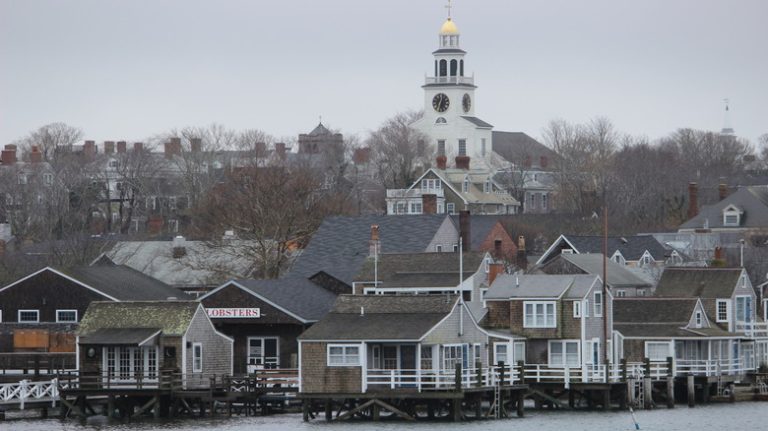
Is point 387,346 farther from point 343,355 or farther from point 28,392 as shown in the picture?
point 28,392

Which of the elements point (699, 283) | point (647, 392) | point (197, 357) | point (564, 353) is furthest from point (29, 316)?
point (699, 283)

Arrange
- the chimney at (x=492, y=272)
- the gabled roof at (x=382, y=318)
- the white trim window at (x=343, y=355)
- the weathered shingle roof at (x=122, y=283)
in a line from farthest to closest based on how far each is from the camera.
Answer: the chimney at (x=492, y=272) < the weathered shingle roof at (x=122, y=283) < the gabled roof at (x=382, y=318) < the white trim window at (x=343, y=355)

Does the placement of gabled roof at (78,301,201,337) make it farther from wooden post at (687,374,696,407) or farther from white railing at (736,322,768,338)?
white railing at (736,322,768,338)

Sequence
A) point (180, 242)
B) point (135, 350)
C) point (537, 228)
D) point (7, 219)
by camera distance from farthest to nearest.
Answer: point (7, 219) < point (537, 228) < point (180, 242) < point (135, 350)

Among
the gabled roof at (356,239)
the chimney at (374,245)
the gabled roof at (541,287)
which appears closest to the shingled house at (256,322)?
the gabled roof at (541,287)

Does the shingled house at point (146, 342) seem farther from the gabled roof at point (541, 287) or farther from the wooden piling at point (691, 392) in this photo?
the wooden piling at point (691, 392)

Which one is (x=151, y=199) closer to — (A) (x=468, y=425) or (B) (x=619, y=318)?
(B) (x=619, y=318)

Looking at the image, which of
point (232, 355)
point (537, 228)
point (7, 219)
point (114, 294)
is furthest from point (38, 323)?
point (7, 219)

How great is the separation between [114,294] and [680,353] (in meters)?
25.0

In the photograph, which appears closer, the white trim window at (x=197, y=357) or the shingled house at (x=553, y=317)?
the white trim window at (x=197, y=357)

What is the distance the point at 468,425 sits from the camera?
75625mm

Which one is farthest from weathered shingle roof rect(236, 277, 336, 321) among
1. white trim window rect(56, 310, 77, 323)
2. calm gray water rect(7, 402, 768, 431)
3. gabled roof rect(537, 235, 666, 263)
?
gabled roof rect(537, 235, 666, 263)

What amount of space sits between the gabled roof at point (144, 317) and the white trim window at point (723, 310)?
26.6m

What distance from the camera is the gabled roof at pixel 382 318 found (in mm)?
77131
